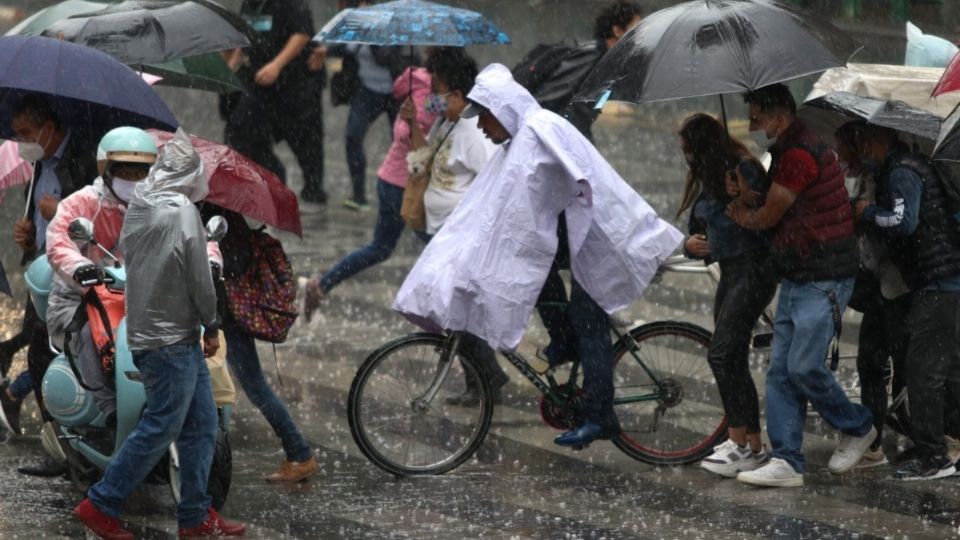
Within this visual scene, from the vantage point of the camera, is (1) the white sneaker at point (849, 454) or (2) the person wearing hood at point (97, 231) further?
(1) the white sneaker at point (849, 454)

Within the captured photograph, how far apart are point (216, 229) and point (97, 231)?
2.03 feet

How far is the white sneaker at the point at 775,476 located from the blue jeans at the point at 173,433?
251 centimetres

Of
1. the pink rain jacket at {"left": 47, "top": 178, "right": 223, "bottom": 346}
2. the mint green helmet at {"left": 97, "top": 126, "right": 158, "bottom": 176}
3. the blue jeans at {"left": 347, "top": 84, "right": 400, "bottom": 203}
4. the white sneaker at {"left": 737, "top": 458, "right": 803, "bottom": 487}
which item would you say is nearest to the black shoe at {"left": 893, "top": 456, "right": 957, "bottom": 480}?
the white sneaker at {"left": 737, "top": 458, "right": 803, "bottom": 487}

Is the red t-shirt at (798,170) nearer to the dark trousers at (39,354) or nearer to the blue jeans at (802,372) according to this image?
the blue jeans at (802,372)

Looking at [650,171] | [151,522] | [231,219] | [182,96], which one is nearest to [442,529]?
[151,522]

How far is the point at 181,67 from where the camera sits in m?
9.99

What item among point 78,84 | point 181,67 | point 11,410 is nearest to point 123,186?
point 78,84

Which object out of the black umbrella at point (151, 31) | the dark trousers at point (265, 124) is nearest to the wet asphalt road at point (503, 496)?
the black umbrella at point (151, 31)

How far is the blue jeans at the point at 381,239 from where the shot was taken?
11.2 metres

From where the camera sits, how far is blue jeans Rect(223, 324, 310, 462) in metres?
8.25

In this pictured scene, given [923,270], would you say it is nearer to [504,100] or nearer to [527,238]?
[527,238]

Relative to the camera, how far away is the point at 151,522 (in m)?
7.68

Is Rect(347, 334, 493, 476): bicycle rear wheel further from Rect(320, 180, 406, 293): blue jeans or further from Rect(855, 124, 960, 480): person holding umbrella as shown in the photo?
Rect(320, 180, 406, 293): blue jeans

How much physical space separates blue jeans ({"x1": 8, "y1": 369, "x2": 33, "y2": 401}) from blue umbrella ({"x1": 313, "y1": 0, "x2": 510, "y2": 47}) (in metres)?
2.51
